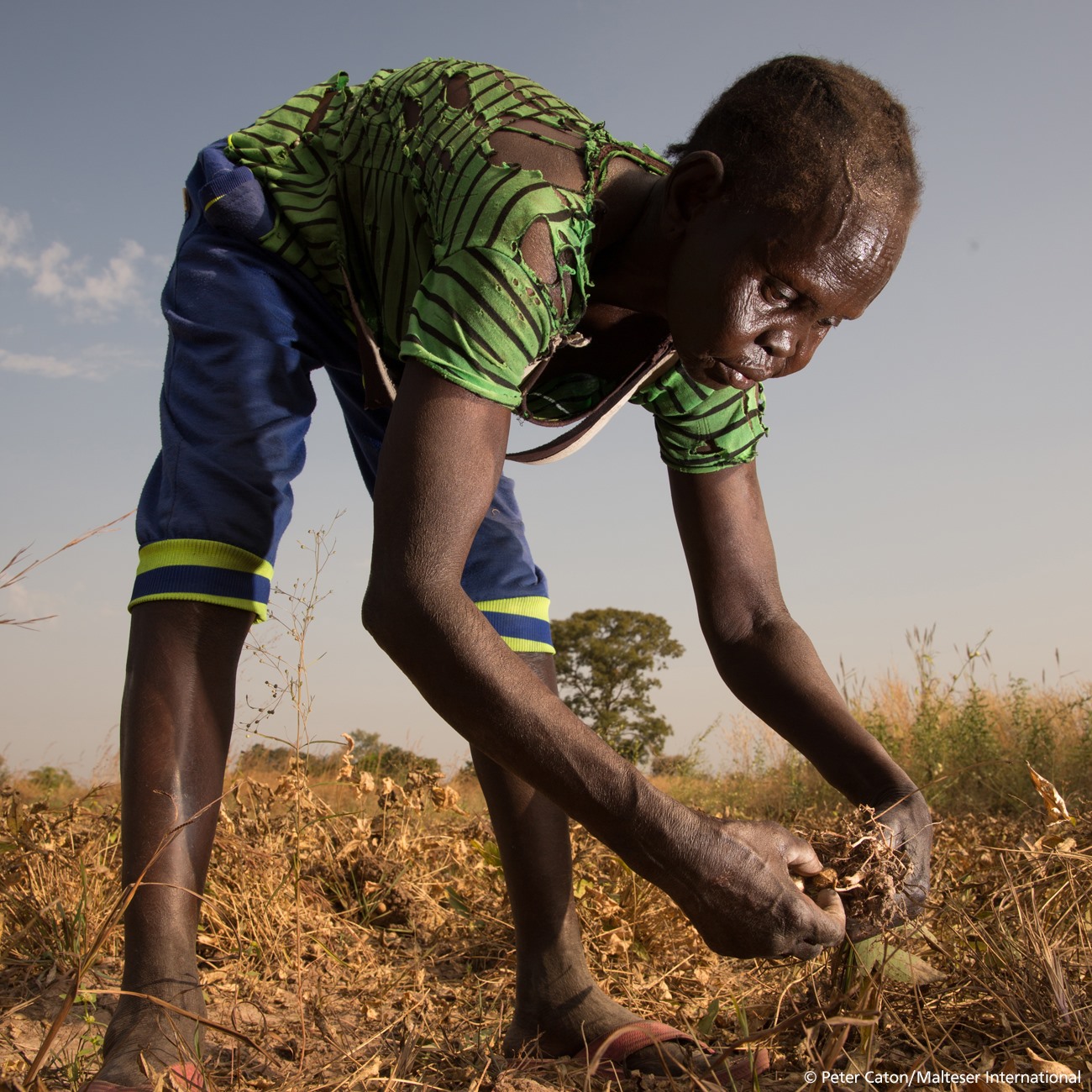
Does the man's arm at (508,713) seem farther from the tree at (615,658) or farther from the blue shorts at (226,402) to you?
the tree at (615,658)

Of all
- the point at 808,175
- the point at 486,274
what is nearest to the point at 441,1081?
the point at 486,274

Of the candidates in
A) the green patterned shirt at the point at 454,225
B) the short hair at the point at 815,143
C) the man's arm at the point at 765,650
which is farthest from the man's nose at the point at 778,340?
the man's arm at the point at 765,650

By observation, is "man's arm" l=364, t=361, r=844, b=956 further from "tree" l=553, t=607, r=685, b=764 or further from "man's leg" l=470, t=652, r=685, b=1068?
"tree" l=553, t=607, r=685, b=764

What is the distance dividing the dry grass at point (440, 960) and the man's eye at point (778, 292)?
1171 mm

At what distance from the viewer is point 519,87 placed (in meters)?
1.93

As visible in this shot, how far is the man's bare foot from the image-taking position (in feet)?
5.06

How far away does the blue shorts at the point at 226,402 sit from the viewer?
190 centimetres

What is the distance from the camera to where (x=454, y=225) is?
66.7 inches

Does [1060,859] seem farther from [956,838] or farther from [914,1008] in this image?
[956,838]

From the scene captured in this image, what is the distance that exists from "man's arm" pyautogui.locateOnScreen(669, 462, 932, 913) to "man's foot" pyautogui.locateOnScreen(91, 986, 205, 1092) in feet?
4.24

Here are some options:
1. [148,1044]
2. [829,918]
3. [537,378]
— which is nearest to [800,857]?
[829,918]

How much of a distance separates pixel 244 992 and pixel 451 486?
1537 mm

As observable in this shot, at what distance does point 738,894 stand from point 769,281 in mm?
1023

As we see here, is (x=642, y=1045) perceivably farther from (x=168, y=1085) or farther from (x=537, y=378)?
(x=537, y=378)
